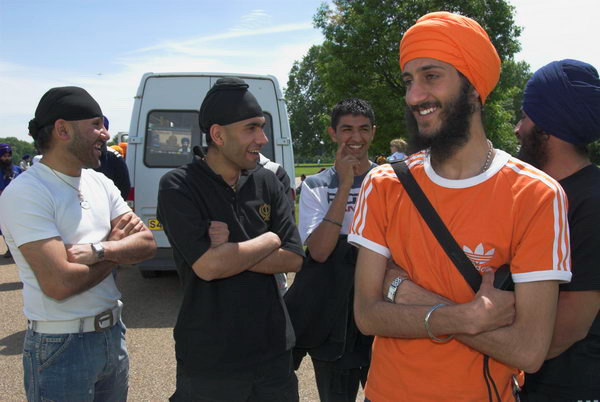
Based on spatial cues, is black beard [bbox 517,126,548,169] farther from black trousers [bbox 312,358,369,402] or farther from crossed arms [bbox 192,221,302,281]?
black trousers [bbox 312,358,369,402]

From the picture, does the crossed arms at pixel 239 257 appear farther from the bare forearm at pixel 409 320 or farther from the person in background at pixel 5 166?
the person in background at pixel 5 166

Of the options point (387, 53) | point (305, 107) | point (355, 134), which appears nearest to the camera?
point (355, 134)

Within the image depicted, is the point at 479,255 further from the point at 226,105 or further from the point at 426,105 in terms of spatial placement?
A: the point at 226,105

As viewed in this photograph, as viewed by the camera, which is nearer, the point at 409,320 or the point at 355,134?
the point at 409,320

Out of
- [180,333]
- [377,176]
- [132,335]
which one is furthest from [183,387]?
[132,335]

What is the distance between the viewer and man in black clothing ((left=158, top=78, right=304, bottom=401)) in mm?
2297

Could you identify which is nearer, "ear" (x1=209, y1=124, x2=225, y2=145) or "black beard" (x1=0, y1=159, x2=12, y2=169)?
"ear" (x1=209, y1=124, x2=225, y2=145)

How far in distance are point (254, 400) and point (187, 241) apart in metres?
0.83

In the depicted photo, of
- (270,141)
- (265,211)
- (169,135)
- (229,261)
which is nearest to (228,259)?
(229,261)

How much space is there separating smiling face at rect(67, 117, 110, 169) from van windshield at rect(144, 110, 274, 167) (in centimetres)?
417

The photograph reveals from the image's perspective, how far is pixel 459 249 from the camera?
5.66 feet

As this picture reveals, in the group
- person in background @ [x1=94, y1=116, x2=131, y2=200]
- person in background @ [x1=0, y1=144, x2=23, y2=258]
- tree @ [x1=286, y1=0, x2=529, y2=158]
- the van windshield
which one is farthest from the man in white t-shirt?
tree @ [x1=286, y1=0, x2=529, y2=158]

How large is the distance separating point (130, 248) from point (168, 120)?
4532 millimetres

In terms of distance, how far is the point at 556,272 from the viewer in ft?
5.32
